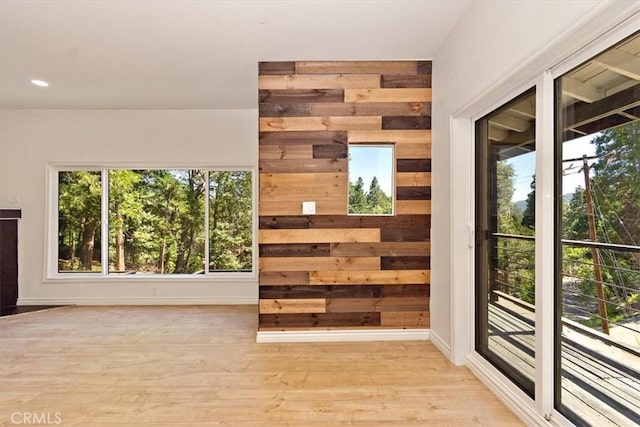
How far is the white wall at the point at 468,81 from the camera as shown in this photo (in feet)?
5.09

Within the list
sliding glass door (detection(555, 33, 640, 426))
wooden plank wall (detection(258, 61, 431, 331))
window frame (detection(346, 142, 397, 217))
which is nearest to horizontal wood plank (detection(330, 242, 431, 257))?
wooden plank wall (detection(258, 61, 431, 331))

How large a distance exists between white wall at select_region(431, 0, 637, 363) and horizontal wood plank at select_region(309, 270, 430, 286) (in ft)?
1.02

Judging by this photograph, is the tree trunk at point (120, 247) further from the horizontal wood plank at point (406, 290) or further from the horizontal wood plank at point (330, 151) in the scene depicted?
the horizontal wood plank at point (406, 290)

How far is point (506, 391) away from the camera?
2.17 metres

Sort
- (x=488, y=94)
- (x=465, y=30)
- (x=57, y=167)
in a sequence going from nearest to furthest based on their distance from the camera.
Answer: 1. (x=488, y=94)
2. (x=465, y=30)
3. (x=57, y=167)

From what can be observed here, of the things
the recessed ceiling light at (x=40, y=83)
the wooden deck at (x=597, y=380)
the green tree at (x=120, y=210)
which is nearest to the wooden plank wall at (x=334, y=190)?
the wooden deck at (x=597, y=380)

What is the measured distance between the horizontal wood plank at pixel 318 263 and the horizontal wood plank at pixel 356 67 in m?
1.72

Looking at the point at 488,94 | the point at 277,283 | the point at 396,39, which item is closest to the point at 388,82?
the point at 396,39

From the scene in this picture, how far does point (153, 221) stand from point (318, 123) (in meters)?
2.94

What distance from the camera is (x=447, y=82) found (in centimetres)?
288

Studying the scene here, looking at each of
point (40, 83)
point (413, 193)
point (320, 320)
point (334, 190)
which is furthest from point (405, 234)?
point (40, 83)

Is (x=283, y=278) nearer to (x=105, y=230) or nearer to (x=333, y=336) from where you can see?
(x=333, y=336)

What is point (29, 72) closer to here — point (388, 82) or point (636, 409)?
point (388, 82)

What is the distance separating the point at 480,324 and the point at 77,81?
4.49m
